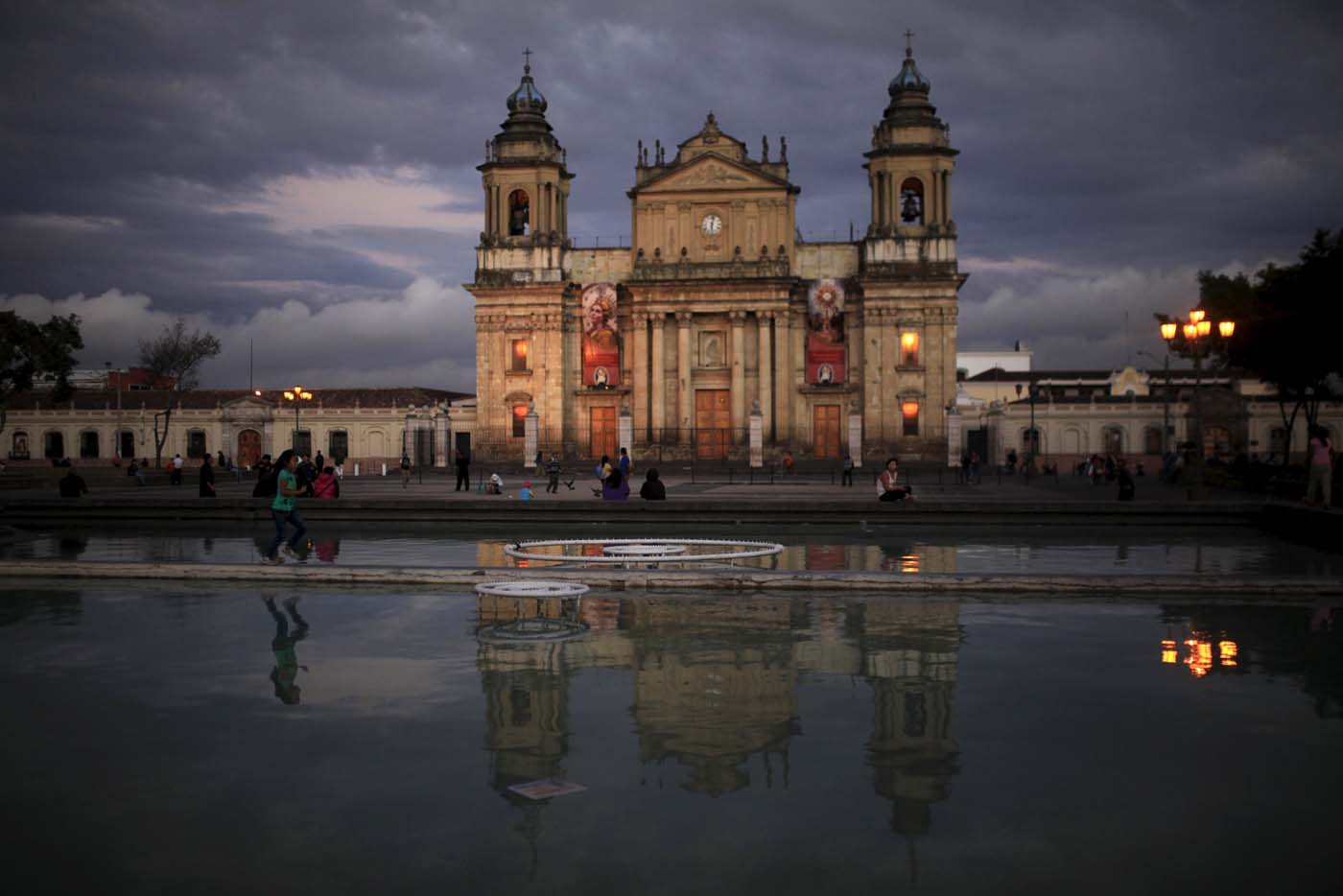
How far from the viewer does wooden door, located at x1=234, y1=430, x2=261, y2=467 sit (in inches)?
2301

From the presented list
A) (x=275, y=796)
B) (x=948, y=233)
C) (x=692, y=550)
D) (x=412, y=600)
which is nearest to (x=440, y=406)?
(x=948, y=233)

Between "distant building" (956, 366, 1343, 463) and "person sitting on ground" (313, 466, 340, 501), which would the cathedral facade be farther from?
"person sitting on ground" (313, 466, 340, 501)

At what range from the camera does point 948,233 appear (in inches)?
2115

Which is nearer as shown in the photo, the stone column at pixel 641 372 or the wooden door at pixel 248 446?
the stone column at pixel 641 372

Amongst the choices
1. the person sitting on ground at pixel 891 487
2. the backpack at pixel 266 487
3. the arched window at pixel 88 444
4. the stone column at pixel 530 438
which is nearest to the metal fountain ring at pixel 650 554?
the person sitting on ground at pixel 891 487

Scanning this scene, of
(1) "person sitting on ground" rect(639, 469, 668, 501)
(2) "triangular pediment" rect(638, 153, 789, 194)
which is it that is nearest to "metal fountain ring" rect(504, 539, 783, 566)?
(1) "person sitting on ground" rect(639, 469, 668, 501)

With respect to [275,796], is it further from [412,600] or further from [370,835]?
[412,600]

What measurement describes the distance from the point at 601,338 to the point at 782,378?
984cm

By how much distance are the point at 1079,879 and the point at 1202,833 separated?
2.68 ft

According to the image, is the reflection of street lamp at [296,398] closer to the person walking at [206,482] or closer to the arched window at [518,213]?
the arched window at [518,213]

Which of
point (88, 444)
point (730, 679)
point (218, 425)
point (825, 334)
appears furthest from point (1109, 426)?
point (88, 444)

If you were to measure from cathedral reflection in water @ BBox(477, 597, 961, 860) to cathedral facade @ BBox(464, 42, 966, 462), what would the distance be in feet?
140

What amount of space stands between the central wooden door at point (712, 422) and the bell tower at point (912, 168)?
11.4 metres

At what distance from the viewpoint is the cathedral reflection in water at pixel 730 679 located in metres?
5.38
